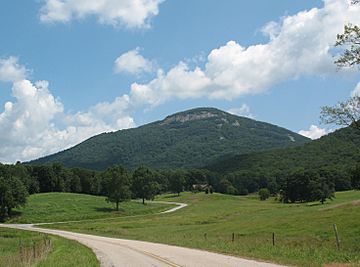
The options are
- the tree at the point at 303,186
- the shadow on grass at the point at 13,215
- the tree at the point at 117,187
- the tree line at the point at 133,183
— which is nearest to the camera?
the shadow on grass at the point at 13,215

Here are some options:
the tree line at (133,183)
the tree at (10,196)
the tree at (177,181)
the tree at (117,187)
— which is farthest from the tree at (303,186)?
the tree at (177,181)

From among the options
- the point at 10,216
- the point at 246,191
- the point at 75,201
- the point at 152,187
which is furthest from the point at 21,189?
the point at 246,191

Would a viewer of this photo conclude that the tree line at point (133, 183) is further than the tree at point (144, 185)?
No

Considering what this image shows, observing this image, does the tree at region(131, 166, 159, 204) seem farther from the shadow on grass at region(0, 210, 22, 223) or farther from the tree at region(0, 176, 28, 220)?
the shadow on grass at region(0, 210, 22, 223)

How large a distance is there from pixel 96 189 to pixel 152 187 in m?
40.0

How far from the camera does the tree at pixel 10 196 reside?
3553 inches

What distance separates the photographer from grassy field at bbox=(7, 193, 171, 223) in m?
92.9

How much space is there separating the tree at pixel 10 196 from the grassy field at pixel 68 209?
2.47m

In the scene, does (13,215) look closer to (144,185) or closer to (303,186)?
(144,185)

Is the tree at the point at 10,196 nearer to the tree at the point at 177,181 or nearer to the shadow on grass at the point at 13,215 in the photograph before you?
the shadow on grass at the point at 13,215

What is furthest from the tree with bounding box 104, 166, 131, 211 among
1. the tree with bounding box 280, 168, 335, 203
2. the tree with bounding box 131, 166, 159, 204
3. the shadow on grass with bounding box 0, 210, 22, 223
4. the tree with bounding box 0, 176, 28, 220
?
the tree with bounding box 280, 168, 335, 203

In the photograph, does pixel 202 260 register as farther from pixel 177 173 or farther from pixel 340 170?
pixel 177 173

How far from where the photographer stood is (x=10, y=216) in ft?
304

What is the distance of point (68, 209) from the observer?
102812mm
